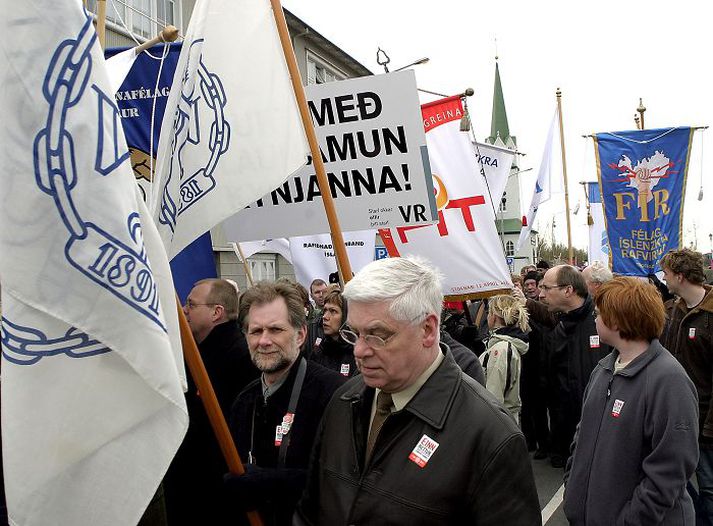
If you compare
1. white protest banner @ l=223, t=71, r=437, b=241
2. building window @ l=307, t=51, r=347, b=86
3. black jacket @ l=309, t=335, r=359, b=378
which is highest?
building window @ l=307, t=51, r=347, b=86

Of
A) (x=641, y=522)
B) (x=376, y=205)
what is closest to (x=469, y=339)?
(x=376, y=205)

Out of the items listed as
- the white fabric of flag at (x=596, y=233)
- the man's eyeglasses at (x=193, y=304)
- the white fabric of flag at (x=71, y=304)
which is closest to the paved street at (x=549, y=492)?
the man's eyeglasses at (x=193, y=304)

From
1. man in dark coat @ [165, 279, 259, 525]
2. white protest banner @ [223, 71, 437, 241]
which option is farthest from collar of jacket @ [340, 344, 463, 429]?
white protest banner @ [223, 71, 437, 241]

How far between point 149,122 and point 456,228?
2353 millimetres

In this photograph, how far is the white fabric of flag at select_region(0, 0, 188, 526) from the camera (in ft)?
6.39

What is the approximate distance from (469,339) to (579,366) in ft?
3.46

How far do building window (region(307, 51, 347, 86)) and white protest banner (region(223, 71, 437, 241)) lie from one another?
2116 centimetres

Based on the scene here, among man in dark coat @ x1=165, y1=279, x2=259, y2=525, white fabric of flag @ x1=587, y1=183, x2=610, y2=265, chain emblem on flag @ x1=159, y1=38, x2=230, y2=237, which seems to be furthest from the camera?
white fabric of flag @ x1=587, y1=183, x2=610, y2=265

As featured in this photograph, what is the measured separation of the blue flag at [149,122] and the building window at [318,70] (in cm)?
2066

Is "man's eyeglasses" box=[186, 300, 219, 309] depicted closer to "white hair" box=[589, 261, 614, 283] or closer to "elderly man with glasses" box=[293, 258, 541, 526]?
"elderly man with glasses" box=[293, 258, 541, 526]

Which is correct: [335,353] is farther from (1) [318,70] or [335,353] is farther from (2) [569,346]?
(1) [318,70]

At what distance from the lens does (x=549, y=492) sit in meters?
6.66

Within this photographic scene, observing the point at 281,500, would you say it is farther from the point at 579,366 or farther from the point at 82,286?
the point at 579,366

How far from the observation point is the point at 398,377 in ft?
A: 7.43
